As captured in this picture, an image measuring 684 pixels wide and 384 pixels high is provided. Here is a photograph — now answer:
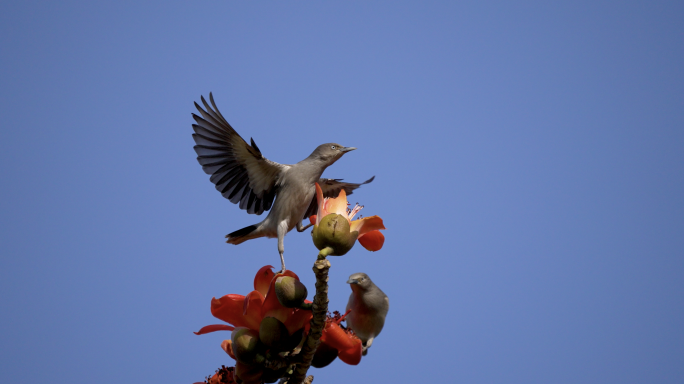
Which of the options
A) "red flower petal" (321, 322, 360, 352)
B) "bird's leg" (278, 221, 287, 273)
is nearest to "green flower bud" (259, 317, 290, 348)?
"red flower petal" (321, 322, 360, 352)

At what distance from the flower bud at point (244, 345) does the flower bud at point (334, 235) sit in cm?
65

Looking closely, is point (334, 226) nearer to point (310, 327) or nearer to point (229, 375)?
point (310, 327)

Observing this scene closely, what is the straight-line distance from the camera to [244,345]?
2762 mm

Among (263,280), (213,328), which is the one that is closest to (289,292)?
(263,280)

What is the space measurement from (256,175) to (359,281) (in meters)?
2.56

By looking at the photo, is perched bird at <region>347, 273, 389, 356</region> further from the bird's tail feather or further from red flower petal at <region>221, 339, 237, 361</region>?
the bird's tail feather

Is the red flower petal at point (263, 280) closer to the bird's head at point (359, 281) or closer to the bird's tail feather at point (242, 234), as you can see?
the bird's head at point (359, 281)

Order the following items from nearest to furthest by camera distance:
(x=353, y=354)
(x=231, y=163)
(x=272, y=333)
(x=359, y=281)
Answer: (x=272, y=333)
(x=353, y=354)
(x=359, y=281)
(x=231, y=163)

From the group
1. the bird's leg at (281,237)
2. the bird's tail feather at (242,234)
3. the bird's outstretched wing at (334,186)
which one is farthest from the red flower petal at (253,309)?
the bird's outstretched wing at (334,186)

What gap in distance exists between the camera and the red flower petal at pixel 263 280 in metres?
3.02

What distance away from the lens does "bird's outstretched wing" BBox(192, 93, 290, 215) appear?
539cm

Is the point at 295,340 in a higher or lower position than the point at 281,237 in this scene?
lower

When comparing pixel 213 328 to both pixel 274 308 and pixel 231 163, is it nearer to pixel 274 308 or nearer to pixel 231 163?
pixel 274 308

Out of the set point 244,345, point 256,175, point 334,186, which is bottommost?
point 244,345
